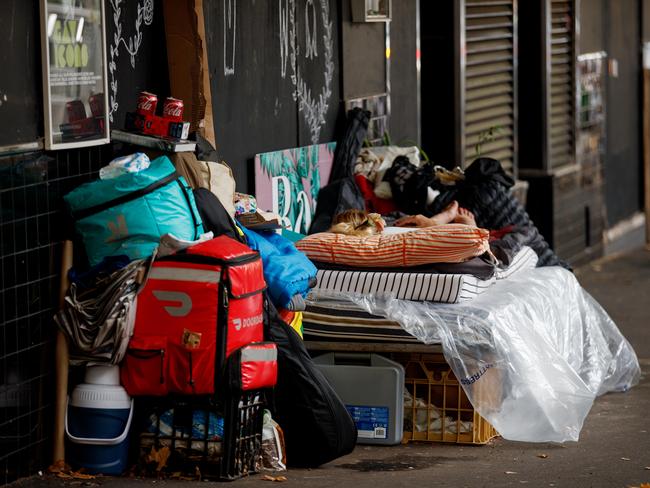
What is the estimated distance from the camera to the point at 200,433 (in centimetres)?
584

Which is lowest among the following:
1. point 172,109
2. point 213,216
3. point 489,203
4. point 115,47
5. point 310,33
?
point 489,203

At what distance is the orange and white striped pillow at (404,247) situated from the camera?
6867 mm

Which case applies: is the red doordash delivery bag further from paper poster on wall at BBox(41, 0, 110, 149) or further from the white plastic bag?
paper poster on wall at BBox(41, 0, 110, 149)

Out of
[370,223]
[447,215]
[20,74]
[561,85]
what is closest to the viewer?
[20,74]

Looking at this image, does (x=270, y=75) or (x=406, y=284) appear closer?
(x=406, y=284)

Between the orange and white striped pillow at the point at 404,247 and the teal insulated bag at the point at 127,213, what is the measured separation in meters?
1.26

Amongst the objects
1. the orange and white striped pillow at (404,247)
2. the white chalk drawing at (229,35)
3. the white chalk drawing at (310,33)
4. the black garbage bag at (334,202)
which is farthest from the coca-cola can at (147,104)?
the white chalk drawing at (310,33)

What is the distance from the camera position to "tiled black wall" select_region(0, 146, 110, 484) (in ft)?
18.7

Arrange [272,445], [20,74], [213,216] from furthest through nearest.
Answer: [213,216], [272,445], [20,74]

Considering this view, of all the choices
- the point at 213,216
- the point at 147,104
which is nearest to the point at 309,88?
the point at 147,104

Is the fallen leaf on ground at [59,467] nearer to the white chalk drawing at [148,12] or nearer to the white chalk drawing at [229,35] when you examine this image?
the white chalk drawing at [148,12]

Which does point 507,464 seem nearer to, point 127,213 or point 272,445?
point 272,445

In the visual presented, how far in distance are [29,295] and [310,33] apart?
314 centimetres

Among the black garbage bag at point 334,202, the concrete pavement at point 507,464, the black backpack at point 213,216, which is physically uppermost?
the black backpack at point 213,216
